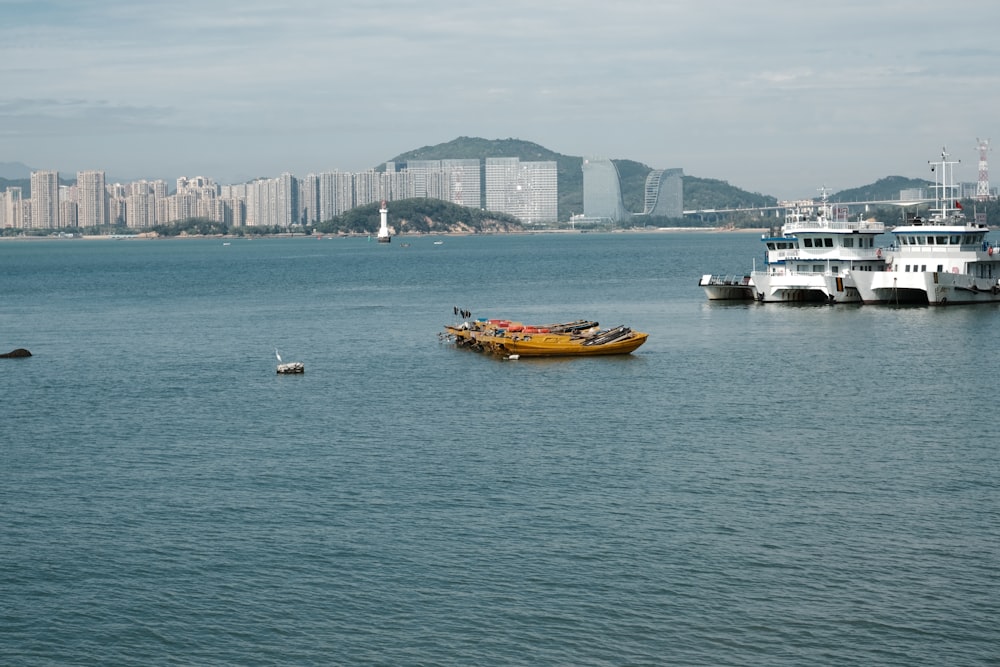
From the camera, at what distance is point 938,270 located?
83.9 meters

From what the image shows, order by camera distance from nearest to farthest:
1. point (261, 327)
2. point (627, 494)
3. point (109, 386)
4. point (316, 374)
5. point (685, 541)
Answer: point (685, 541)
point (627, 494)
point (109, 386)
point (316, 374)
point (261, 327)

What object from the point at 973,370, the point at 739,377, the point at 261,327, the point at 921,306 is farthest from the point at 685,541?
the point at 921,306

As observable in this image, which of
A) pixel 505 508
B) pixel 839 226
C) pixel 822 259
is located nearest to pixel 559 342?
pixel 505 508

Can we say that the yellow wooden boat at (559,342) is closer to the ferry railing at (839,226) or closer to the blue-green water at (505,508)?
the blue-green water at (505,508)

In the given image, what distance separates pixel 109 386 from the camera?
2052 inches

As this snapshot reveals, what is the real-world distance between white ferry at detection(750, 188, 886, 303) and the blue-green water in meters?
22.2

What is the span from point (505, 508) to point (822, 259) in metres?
60.5

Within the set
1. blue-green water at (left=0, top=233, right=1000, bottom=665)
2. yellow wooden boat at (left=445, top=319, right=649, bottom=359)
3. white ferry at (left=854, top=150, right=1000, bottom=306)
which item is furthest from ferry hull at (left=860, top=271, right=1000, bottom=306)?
yellow wooden boat at (left=445, top=319, right=649, bottom=359)

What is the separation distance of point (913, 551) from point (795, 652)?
6222mm

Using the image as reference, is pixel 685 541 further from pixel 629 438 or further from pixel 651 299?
pixel 651 299

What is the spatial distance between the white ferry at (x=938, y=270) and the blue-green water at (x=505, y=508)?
19894 mm

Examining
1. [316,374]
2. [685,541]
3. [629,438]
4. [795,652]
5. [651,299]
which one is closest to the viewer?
[795,652]

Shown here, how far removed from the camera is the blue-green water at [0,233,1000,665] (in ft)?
74.9

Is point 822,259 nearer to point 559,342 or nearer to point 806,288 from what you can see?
point 806,288
